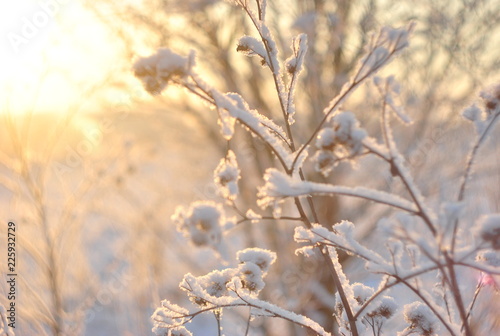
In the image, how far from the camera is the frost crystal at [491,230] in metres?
0.71

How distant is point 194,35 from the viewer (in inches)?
224

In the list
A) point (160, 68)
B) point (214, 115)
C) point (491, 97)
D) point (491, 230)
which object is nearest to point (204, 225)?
point (160, 68)

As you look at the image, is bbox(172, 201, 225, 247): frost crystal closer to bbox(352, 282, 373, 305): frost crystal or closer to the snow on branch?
the snow on branch

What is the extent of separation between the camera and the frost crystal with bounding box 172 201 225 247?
75 centimetres

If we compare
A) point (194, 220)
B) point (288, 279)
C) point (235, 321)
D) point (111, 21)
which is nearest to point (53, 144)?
point (111, 21)

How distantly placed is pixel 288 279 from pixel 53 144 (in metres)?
3.08

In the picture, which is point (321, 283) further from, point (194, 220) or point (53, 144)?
point (194, 220)

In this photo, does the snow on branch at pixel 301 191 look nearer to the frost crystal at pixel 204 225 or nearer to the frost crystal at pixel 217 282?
the frost crystal at pixel 204 225

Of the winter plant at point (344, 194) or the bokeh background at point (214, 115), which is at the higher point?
the bokeh background at point (214, 115)

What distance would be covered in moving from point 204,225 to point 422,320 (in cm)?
60

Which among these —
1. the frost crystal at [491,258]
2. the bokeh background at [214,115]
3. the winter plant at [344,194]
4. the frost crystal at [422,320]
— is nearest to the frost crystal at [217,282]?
the winter plant at [344,194]

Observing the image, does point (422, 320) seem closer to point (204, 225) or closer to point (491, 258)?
point (491, 258)

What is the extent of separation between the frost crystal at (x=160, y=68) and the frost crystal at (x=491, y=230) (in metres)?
0.50

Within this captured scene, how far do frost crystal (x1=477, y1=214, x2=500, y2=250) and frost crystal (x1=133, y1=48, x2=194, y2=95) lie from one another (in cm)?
50
